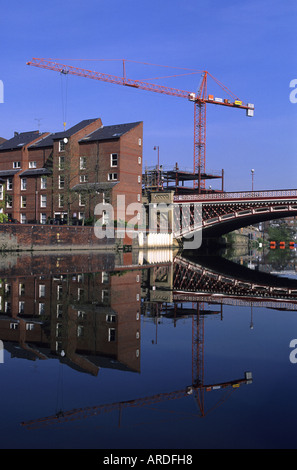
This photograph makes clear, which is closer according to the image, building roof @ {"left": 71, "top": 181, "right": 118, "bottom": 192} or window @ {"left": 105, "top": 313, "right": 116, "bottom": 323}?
window @ {"left": 105, "top": 313, "right": 116, "bottom": 323}

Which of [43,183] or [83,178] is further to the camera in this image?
[43,183]

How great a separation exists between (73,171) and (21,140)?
1772 centimetres

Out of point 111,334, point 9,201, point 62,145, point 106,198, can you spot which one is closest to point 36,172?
point 62,145

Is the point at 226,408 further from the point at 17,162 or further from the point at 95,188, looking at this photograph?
the point at 17,162

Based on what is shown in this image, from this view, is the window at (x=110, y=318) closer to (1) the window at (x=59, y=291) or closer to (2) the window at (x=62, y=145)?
(1) the window at (x=59, y=291)

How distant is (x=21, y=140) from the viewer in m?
79.1

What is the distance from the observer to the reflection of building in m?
8.82

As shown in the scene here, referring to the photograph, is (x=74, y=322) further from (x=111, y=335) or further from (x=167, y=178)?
(x=167, y=178)

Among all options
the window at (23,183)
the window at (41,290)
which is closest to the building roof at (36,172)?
the window at (23,183)

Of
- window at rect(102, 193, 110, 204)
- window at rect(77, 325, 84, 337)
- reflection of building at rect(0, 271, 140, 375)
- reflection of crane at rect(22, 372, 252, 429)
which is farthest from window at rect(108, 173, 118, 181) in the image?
reflection of crane at rect(22, 372, 252, 429)

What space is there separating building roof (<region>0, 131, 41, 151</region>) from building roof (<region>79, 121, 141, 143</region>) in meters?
12.2

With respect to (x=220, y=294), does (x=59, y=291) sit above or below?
above

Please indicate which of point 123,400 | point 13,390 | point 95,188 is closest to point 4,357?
point 13,390

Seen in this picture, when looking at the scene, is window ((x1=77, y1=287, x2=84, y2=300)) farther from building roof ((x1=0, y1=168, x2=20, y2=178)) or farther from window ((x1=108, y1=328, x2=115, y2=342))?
building roof ((x1=0, y1=168, x2=20, y2=178))
